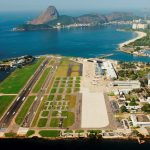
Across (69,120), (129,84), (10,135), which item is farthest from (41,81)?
(10,135)

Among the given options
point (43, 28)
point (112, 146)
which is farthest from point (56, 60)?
point (43, 28)

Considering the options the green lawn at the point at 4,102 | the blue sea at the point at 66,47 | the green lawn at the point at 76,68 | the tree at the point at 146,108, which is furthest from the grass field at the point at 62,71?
the tree at the point at 146,108

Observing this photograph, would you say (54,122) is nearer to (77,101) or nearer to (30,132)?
(30,132)

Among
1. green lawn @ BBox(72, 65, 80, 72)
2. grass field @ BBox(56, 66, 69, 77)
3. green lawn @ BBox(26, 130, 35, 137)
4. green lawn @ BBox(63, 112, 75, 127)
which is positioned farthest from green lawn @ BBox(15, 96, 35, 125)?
green lawn @ BBox(72, 65, 80, 72)

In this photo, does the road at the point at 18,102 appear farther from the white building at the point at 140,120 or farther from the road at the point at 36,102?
the white building at the point at 140,120

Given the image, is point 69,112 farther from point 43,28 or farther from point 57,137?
point 43,28

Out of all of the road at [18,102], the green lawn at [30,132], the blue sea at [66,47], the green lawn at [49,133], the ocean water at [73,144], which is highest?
the road at [18,102]
